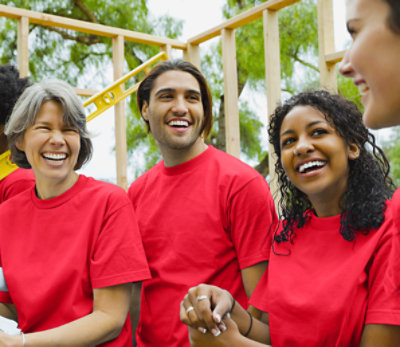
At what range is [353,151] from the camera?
1.45 m

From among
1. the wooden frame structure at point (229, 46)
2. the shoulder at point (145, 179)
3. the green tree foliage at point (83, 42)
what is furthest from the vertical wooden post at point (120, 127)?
the green tree foliage at point (83, 42)

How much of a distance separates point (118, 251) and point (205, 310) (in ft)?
1.20

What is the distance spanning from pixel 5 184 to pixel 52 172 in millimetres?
439

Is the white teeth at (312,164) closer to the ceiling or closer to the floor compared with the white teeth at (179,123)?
closer to the floor

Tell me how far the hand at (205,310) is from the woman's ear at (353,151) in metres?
0.53

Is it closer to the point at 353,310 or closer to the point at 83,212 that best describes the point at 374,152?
the point at 353,310

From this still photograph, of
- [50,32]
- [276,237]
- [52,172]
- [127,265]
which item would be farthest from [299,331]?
[50,32]

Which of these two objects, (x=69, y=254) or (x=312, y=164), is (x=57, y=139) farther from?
(x=312, y=164)

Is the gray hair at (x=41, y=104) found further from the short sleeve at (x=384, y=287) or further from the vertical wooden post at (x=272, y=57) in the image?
the vertical wooden post at (x=272, y=57)

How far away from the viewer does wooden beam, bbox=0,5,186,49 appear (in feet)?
11.3

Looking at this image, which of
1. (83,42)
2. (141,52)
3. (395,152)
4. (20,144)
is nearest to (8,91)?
(20,144)

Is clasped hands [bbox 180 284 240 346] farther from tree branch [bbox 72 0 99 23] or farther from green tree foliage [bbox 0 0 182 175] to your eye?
tree branch [bbox 72 0 99 23]

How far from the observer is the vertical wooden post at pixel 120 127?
3885 millimetres

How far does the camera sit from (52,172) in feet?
5.31
